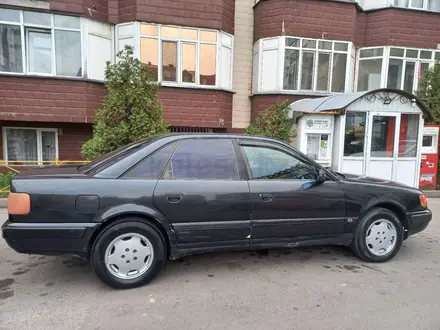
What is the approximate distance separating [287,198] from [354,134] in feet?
18.0

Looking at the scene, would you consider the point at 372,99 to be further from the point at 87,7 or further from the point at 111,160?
the point at 87,7

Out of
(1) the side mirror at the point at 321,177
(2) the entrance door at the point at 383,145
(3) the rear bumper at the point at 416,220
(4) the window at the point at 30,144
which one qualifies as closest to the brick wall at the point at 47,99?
(4) the window at the point at 30,144

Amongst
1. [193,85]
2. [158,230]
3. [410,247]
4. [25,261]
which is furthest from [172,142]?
[193,85]

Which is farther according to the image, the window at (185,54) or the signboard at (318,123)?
the window at (185,54)

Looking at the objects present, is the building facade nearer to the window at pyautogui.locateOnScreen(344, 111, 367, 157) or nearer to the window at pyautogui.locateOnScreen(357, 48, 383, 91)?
the window at pyautogui.locateOnScreen(357, 48, 383, 91)

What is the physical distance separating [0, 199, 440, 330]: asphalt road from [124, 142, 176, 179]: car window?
1186 mm

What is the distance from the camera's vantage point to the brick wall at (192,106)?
9.24m

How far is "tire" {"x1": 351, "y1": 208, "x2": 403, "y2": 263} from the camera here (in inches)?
152

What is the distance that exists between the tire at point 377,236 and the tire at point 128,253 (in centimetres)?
244

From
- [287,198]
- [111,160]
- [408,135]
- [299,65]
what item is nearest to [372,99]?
[408,135]

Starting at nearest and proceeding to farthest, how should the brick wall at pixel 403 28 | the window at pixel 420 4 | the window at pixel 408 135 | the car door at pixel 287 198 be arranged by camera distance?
1. the car door at pixel 287 198
2. the window at pixel 408 135
3. the brick wall at pixel 403 28
4. the window at pixel 420 4

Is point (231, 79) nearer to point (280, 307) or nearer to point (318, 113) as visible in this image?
point (318, 113)

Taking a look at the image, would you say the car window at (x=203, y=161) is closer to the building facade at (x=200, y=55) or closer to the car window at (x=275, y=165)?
the car window at (x=275, y=165)

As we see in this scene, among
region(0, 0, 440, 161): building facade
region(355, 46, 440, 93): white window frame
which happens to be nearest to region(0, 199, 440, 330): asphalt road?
region(0, 0, 440, 161): building facade
